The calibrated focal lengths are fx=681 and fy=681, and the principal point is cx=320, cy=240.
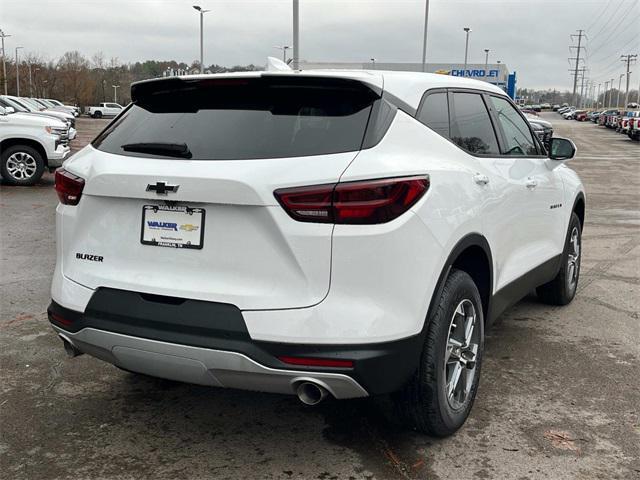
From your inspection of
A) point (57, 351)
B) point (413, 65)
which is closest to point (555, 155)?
point (57, 351)

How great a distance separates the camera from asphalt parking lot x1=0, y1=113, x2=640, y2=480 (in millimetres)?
3047

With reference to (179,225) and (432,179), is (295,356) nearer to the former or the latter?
(179,225)

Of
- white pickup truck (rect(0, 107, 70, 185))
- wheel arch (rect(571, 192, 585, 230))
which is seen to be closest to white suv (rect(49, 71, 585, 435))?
wheel arch (rect(571, 192, 585, 230))

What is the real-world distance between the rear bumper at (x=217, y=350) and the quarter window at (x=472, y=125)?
4.12 feet

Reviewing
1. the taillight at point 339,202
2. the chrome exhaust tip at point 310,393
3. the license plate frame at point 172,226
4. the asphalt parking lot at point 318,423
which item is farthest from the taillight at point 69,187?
the chrome exhaust tip at point 310,393

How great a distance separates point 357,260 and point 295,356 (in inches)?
17.4

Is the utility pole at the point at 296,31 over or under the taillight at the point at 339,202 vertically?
over

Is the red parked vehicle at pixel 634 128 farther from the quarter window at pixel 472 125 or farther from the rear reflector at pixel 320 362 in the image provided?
the rear reflector at pixel 320 362

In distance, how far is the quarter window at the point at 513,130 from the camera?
4308mm

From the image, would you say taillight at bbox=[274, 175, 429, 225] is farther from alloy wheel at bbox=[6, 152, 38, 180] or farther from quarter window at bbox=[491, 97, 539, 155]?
alloy wheel at bbox=[6, 152, 38, 180]

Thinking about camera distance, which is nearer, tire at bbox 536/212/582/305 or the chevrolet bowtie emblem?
the chevrolet bowtie emblem

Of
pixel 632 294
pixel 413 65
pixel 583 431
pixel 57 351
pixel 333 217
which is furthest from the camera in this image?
pixel 413 65

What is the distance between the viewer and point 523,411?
361 cm

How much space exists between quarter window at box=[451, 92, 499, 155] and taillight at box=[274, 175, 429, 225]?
3.23ft
